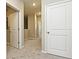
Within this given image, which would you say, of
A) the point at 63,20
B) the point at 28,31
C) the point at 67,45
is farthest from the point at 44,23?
the point at 28,31

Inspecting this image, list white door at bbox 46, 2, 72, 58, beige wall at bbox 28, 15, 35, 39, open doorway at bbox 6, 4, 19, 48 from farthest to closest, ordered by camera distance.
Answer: beige wall at bbox 28, 15, 35, 39 < open doorway at bbox 6, 4, 19, 48 < white door at bbox 46, 2, 72, 58

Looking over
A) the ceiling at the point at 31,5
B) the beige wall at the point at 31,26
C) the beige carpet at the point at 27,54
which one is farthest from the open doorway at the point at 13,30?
the beige wall at the point at 31,26

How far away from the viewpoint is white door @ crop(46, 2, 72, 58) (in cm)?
346

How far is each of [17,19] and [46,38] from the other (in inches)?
76.6

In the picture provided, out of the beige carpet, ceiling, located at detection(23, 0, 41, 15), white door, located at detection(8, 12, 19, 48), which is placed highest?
ceiling, located at detection(23, 0, 41, 15)

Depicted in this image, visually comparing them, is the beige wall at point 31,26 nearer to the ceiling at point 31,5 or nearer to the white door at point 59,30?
the ceiling at point 31,5

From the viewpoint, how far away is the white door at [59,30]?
11.4 ft

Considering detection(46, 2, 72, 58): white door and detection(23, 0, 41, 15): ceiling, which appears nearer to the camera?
detection(46, 2, 72, 58): white door

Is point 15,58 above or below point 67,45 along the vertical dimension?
below

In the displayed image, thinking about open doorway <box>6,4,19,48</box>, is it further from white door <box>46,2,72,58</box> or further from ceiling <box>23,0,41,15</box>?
white door <box>46,2,72,58</box>

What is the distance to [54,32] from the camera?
12.9 ft

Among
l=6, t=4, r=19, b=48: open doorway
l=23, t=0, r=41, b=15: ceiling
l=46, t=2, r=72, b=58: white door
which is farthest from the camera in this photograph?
l=23, t=0, r=41, b=15: ceiling

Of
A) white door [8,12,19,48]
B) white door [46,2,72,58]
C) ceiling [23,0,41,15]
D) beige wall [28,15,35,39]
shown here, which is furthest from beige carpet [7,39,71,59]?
beige wall [28,15,35,39]
